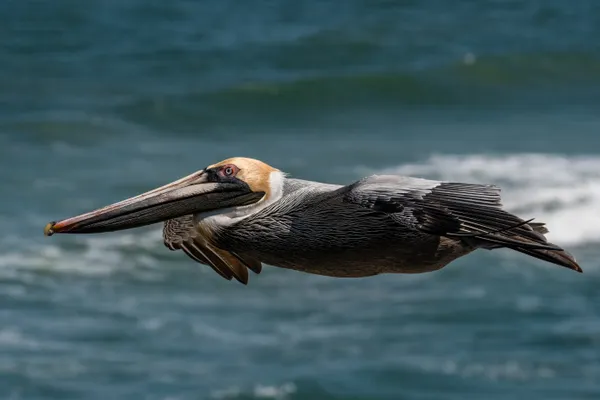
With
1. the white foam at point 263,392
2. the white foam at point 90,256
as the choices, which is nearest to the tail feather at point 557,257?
the white foam at point 263,392

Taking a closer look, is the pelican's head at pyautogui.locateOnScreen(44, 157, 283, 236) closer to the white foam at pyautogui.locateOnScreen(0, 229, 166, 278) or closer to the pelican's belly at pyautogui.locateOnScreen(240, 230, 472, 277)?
the pelican's belly at pyautogui.locateOnScreen(240, 230, 472, 277)

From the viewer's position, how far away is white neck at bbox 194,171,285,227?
24.8 ft

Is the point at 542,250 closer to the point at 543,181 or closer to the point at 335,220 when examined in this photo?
the point at 335,220

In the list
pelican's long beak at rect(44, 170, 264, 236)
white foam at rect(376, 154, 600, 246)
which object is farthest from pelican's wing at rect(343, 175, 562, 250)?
white foam at rect(376, 154, 600, 246)

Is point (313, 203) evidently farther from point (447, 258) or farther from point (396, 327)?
point (396, 327)

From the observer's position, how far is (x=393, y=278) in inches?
1155

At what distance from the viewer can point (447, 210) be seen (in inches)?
279

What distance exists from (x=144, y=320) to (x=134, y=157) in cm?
997

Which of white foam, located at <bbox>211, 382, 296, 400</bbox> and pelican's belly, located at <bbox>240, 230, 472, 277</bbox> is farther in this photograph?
white foam, located at <bbox>211, 382, 296, 400</bbox>

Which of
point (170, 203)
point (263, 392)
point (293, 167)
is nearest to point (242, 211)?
point (170, 203)

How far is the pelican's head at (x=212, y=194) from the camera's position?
7.49 m

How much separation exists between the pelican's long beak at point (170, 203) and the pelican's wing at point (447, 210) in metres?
0.68

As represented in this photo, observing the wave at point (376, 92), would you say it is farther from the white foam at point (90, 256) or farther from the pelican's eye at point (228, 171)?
the pelican's eye at point (228, 171)

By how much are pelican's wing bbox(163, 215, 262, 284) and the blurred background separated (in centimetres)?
1566
